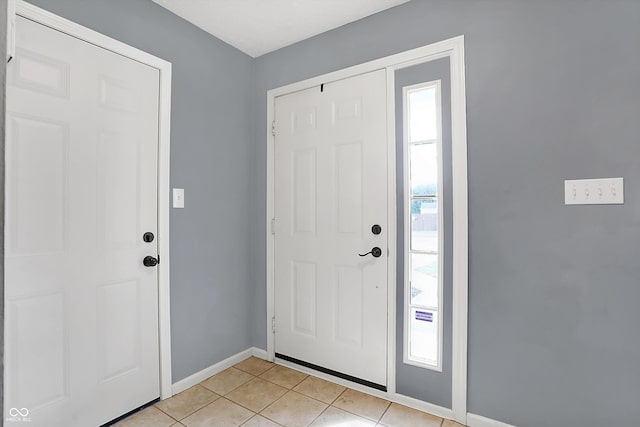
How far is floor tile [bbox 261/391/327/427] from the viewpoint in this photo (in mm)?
1771

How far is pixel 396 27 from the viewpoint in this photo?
1966 millimetres

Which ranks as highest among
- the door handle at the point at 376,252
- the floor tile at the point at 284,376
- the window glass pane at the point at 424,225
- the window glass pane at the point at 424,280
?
the window glass pane at the point at 424,225

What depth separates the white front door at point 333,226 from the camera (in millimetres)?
2021

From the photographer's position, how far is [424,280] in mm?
1893

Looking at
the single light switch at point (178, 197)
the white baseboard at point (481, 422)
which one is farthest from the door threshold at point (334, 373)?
the single light switch at point (178, 197)

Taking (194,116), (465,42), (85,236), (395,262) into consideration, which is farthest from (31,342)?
(465,42)

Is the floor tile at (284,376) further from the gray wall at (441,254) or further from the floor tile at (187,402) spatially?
the gray wall at (441,254)

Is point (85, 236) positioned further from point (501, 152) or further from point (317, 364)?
point (501, 152)

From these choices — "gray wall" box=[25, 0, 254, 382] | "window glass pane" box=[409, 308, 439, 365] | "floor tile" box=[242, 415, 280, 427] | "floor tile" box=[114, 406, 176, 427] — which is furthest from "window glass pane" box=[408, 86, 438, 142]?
"floor tile" box=[114, 406, 176, 427]

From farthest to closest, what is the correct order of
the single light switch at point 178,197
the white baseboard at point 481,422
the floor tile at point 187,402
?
the single light switch at point 178,197 → the floor tile at point 187,402 → the white baseboard at point 481,422

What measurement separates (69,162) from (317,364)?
6.59 feet

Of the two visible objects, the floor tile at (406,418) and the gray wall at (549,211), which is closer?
the gray wall at (549,211)

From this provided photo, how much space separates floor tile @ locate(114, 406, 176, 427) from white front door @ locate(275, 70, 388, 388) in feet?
2.96

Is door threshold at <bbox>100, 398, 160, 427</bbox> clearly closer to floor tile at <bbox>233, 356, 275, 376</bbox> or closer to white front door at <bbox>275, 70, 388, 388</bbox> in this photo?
floor tile at <bbox>233, 356, 275, 376</bbox>
